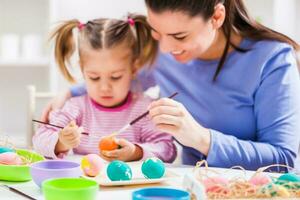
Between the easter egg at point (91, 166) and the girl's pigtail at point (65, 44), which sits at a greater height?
the girl's pigtail at point (65, 44)

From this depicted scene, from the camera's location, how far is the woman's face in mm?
1554

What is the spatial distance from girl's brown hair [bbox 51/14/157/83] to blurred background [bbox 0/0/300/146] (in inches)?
36.2

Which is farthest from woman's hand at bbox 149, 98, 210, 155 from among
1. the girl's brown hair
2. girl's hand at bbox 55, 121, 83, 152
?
the girl's brown hair

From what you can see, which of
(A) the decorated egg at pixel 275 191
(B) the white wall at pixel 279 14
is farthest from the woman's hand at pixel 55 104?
(B) the white wall at pixel 279 14

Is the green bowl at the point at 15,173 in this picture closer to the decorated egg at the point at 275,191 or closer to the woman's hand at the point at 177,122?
the woman's hand at the point at 177,122

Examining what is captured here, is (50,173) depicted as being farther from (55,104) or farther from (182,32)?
(55,104)

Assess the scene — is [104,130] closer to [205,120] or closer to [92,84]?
[92,84]

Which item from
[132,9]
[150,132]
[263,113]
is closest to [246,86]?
[263,113]

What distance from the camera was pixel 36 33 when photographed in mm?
3131

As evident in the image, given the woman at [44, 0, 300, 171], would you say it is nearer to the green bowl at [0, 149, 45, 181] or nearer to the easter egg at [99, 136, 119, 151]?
the easter egg at [99, 136, 119, 151]

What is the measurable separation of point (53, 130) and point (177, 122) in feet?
1.49

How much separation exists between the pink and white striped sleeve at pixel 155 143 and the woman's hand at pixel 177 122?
0.19 meters

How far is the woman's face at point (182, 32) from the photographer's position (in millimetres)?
1554

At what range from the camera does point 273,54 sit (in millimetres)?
1617
